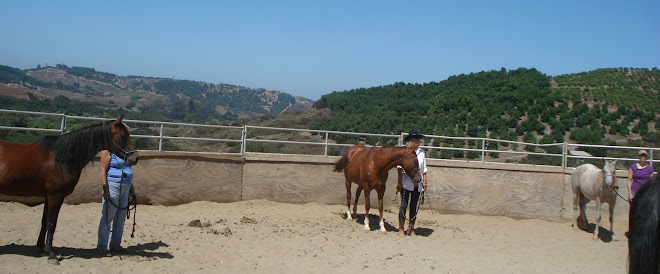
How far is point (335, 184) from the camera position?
466 inches

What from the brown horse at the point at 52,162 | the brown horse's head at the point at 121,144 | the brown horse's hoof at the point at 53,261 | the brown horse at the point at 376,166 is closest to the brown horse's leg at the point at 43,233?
the brown horse at the point at 52,162

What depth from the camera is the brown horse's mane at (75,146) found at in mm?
5656

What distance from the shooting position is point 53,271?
17.5ft

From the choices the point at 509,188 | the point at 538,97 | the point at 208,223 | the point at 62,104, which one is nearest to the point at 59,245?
the point at 208,223

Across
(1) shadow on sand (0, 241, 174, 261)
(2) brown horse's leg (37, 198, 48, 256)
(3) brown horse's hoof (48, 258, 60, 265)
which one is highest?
(2) brown horse's leg (37, 198, 48, 256)

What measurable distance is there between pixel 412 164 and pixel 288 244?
257cm

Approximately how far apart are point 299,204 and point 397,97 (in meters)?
46.7

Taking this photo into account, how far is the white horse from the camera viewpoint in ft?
32.6

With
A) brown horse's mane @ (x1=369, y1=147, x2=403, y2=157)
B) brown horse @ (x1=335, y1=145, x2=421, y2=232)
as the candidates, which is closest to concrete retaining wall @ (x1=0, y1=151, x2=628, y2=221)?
brown horse @ (x1=335, y1=145, x2=421, y2=232)

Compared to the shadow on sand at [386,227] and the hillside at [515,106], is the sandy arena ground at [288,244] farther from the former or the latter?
the hillside at [515,106]

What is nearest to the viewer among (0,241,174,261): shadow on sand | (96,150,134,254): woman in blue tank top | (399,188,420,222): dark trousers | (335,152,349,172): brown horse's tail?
(96,150,134,254): woman in blue tank top

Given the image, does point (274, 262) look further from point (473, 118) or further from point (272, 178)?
point (473, 118)

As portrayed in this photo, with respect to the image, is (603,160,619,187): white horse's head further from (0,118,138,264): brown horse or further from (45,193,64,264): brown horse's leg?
(45,193,64,264): brown horse's leg

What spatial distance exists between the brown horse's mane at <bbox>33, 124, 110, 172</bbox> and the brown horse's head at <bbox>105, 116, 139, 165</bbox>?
111 millimetres
